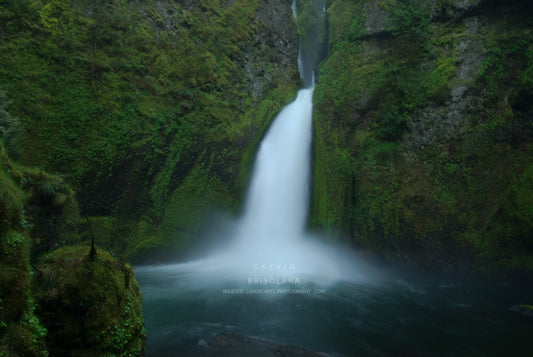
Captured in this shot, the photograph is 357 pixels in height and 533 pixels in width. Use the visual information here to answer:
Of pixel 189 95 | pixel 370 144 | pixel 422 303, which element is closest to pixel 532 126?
pixel 370 144

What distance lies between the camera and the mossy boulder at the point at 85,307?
3047 mm

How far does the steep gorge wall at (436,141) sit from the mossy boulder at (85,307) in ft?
32.9

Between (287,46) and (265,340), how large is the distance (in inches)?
721

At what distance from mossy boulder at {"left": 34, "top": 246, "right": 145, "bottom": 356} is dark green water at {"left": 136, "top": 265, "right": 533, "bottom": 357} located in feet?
6.19

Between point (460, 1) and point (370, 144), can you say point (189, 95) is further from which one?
point (460, 1)

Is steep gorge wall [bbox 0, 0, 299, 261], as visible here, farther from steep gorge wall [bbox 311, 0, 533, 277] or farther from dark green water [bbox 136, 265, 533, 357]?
steep gorge wall [bbox 311, 0, 533, 277]

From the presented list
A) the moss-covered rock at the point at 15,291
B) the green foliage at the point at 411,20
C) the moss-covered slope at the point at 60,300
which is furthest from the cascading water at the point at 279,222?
the moss-covered rock at the point at 15,291

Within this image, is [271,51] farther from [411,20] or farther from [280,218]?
[280,218]

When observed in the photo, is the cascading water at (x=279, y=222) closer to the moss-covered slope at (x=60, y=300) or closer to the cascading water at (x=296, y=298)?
the cascading water at (x=296, y=298)

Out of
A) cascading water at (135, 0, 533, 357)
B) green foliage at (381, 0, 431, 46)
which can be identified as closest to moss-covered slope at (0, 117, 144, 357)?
cascading water at (135, 0, 533, 357)

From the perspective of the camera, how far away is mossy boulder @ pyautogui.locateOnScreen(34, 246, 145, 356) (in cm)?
305

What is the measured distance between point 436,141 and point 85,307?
12.3 meters

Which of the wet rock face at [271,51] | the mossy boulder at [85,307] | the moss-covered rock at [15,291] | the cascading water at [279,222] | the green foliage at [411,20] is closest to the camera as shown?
the moss-covered rock at [15,291]

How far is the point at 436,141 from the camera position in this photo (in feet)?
36.9
